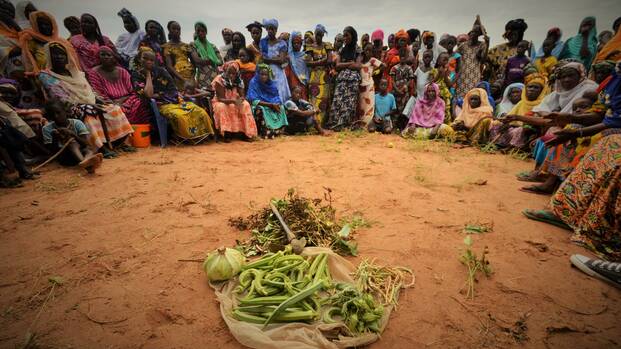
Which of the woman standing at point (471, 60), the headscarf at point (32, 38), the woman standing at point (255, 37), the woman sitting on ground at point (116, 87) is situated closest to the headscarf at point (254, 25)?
the woman standing at point (255, 37)

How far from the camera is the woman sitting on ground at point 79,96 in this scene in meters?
4.78

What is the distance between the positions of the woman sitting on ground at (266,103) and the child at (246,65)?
1.29 feet

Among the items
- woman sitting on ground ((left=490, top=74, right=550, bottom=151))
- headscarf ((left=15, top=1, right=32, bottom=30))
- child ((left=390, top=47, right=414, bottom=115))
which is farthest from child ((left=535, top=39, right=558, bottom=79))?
headscarf ((left=15, top=1, right=32, bottom=30))

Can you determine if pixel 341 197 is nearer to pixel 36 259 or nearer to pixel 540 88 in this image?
pixel 36 259

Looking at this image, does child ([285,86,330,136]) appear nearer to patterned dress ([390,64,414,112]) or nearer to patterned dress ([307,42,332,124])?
patterned dress ([307,42,332,124])

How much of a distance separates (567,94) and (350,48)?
540 centimetres

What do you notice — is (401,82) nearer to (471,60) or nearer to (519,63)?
(471,60)

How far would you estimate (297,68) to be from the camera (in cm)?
822

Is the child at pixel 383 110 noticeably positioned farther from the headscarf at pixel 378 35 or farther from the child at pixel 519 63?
the child at pixel 519 63

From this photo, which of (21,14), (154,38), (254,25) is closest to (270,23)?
(254,25)

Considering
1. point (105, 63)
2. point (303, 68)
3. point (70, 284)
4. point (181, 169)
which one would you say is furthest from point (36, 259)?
point (303, 68)

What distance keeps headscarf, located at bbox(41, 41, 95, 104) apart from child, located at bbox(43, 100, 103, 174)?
0.43 meters

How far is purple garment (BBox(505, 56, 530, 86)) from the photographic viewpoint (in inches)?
278

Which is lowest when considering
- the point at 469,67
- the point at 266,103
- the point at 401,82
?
the point at 266,103
